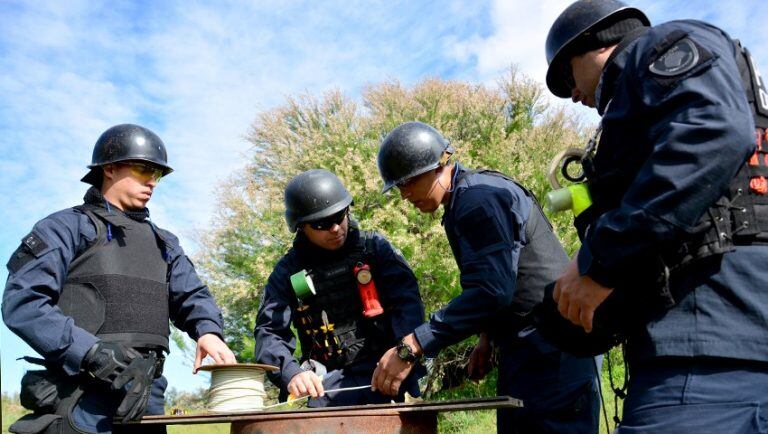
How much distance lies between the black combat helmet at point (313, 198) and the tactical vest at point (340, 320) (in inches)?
14.4

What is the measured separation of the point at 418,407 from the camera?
2.93m

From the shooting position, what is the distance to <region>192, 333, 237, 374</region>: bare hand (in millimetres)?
4109

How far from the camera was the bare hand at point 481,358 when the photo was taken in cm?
414

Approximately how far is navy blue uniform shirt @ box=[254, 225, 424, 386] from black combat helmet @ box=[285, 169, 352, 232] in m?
0.25

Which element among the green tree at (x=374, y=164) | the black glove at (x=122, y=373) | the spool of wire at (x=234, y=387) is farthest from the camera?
the green tree at (x=374, y=164)

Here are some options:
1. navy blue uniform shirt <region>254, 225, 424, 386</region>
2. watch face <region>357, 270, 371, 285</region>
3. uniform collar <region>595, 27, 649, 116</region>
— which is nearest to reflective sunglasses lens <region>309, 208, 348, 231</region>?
navy blue uniform shirt <region>254, 225, 424, 386</region>

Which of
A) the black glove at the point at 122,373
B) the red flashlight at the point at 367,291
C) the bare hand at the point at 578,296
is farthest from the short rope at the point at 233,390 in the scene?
the bare hand at the point at 578,296

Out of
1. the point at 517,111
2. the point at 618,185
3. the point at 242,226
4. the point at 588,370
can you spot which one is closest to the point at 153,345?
the point at 588,370

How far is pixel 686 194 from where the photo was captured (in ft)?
6.17

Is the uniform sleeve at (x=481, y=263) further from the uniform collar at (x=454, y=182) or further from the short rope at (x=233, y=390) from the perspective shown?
the short rope at (x=233, y=390)

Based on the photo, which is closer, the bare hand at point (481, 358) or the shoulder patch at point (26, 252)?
the shoulder patch at point (26, 252)

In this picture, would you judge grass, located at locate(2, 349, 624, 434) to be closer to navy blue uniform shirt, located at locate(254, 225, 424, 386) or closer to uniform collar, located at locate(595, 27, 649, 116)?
navy blue uniform shirt, located at locate(254, 225, 424, 386)

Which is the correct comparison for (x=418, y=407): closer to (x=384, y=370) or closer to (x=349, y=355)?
(x=384, y=370)

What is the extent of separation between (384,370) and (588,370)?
1155 millimetres
